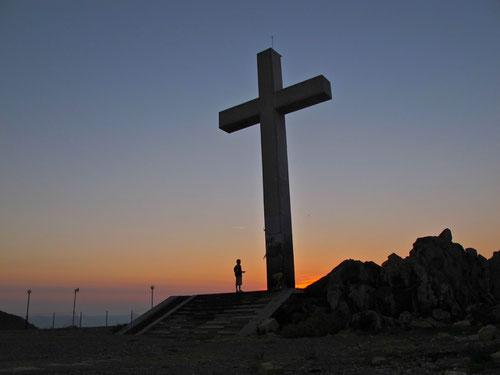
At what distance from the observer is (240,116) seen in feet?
76.5

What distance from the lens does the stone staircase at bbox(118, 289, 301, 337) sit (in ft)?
51.4

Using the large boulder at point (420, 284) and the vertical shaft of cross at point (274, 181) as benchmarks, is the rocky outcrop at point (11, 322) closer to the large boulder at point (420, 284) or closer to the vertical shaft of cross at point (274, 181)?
the vertical shaft of cross at point (274, 181)

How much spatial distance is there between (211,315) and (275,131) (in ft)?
30.9

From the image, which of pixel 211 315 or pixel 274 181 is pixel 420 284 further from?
pixel 274 181

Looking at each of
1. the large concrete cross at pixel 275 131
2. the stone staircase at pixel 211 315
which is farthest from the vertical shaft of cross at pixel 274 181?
the stone staircase at pixel 211 315

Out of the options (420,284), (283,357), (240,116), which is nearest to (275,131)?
(240,116)

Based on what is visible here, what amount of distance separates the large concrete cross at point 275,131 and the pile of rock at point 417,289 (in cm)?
258

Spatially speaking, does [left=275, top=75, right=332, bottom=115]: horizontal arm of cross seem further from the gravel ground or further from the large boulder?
the gravel ground

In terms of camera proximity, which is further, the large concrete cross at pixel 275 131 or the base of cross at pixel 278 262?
A: the large concrete cross at pixel 275 131

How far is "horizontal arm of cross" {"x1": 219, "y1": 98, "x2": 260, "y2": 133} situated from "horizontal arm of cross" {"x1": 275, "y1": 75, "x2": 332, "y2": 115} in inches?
52.1

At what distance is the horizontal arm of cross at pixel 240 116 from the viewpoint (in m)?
23.0

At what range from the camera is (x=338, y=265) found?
17969 millimetres

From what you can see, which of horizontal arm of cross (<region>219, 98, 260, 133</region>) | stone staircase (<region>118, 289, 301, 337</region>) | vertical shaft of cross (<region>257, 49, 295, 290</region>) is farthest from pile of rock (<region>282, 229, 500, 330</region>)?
horizontal arm of cross (<region>219, 98, 260, 133</region>)

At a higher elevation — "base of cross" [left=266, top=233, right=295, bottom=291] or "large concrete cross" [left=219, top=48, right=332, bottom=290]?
"large concrete cross" [left=219, top=48, right=332, bottom=290]
